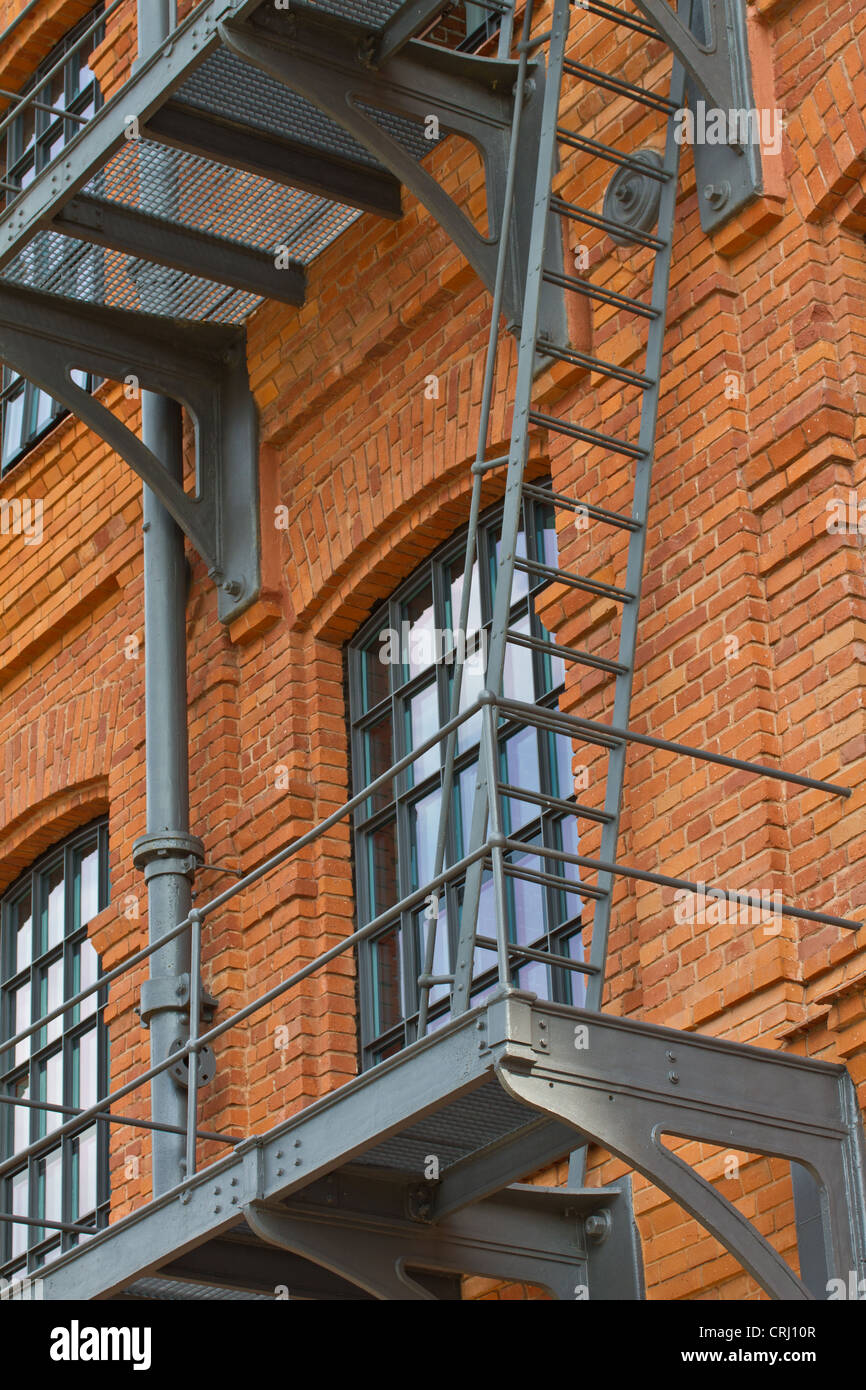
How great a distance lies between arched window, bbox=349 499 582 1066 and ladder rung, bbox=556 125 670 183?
55.0 inches

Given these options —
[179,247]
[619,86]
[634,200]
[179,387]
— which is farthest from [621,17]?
[179,387]

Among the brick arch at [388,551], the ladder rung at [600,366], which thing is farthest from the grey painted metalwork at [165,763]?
the ladder rung at [600,366]

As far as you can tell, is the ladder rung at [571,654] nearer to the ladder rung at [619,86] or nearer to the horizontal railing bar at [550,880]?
Answer: the horizontal railing bar at [550,880]

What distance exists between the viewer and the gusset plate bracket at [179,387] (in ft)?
34.3

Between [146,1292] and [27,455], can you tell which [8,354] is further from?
[146,1292]

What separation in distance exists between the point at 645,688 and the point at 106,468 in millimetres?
4689

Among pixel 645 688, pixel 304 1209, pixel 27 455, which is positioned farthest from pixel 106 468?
pixel 304 1209

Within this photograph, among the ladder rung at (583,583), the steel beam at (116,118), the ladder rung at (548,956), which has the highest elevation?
the steel beam at (116,118)

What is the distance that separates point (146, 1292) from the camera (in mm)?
8281

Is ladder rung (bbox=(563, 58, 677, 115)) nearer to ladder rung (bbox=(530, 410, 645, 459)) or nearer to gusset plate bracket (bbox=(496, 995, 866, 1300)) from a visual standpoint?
ladder rung (bbox=(530, 410, 645, 459))

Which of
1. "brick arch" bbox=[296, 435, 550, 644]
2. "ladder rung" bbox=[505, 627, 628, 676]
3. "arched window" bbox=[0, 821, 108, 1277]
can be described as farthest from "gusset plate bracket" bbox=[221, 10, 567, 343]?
"arched window" bbox=[0, 821, 108, 1277]

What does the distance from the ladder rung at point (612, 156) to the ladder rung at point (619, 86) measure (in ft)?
0.66

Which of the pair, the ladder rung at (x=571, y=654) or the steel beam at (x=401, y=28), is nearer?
the ladder rung at (x=571, y=654)

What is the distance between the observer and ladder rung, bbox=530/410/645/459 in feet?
25.9
